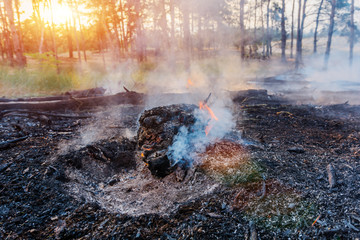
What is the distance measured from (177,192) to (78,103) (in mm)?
6446

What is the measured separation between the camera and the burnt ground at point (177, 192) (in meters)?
2.60

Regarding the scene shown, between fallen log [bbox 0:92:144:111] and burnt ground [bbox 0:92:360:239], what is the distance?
1.38 meters

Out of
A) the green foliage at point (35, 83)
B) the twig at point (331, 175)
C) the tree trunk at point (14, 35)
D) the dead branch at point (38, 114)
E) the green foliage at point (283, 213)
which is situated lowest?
the green foliage at point (283, 213)

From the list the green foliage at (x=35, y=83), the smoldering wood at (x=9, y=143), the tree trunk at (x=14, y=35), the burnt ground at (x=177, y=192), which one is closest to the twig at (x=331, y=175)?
the burnt ground at (x=177, y=192)

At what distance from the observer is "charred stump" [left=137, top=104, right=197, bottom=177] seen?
3.90 meters

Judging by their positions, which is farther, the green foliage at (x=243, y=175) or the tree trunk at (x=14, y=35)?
the tree trunk at (x=14, y=35)

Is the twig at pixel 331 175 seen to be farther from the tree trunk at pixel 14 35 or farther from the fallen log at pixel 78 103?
the tree trunk at pixel 14 35

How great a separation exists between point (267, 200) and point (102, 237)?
2135mm

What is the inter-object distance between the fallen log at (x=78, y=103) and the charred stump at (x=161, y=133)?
4.55m

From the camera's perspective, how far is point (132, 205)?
320 centimetres

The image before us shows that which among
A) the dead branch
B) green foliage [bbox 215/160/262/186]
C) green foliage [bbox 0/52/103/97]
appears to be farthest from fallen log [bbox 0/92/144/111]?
green foliage [bbox 215/160/262/186]

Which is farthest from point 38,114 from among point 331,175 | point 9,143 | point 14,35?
point 14,35

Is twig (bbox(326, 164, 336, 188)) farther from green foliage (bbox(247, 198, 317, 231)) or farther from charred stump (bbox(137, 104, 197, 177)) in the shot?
charred stump (bbox(137, 104, 197, 177))

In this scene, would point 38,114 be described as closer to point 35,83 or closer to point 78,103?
point 78,103
